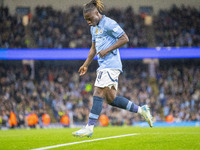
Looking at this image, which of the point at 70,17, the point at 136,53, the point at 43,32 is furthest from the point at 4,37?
the point at 136,53

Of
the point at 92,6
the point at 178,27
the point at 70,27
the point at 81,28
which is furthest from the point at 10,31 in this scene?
the point at 92,6

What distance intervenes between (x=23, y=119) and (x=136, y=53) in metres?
7.77

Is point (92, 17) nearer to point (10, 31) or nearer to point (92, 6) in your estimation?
point (92, 6)

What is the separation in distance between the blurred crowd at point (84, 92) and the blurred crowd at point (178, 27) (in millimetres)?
2175

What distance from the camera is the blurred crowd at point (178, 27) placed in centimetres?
2247

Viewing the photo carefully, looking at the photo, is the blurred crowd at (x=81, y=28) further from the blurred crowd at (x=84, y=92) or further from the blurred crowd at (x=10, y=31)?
the blurred crowd at (x=84, y=92)

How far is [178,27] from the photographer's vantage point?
23484mm

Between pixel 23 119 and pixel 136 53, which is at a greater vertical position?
pixel 136 53

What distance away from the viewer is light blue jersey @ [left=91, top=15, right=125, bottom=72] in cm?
529

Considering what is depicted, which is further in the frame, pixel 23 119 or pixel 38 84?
pixel 38 84

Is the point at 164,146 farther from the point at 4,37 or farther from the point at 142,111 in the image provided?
the point at 4,37

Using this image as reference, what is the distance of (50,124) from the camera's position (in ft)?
66.0

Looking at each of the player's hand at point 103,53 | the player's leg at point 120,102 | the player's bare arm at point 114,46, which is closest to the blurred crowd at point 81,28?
the player's leg at point 120,102

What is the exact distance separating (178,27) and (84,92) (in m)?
7.42
